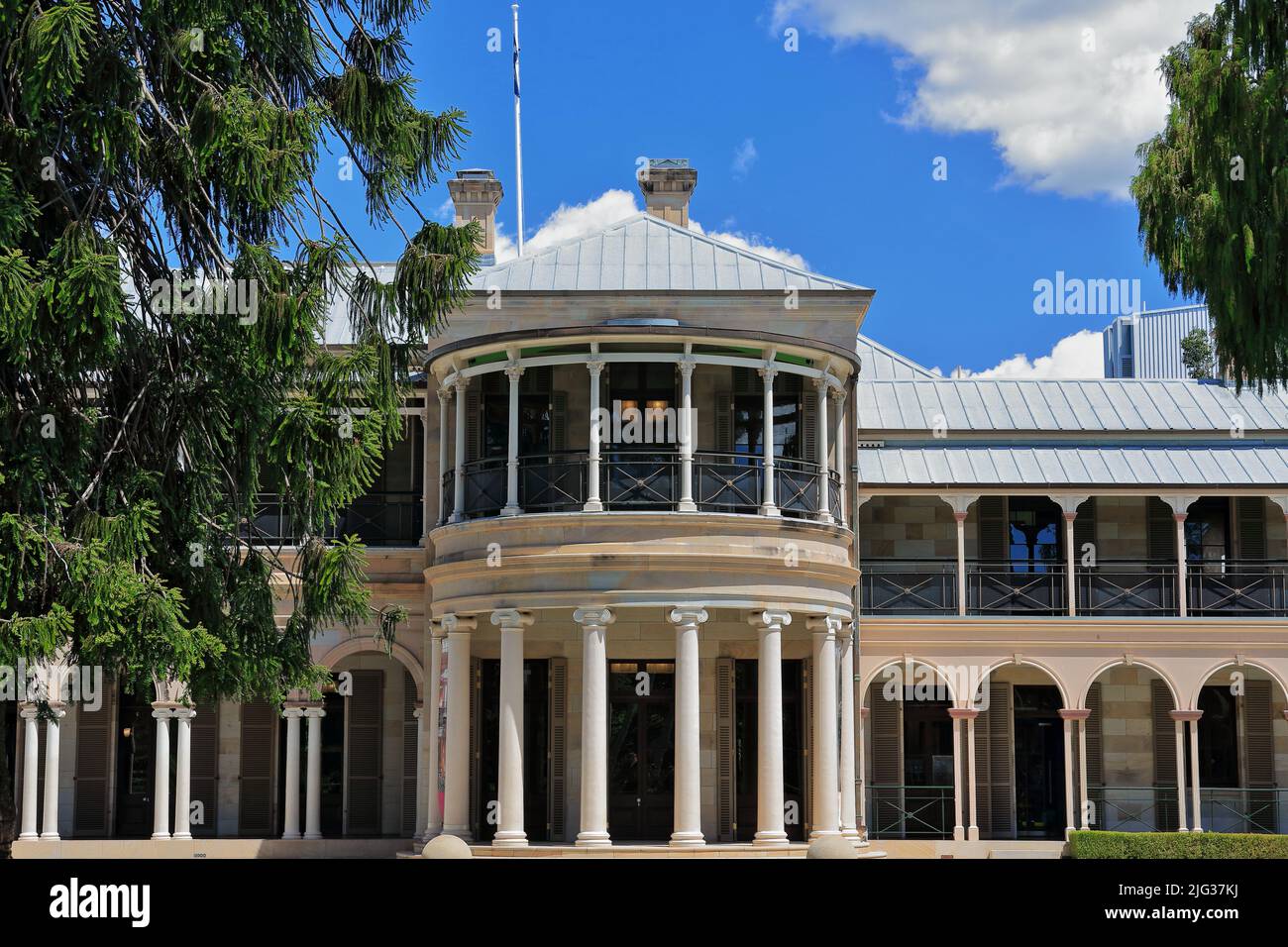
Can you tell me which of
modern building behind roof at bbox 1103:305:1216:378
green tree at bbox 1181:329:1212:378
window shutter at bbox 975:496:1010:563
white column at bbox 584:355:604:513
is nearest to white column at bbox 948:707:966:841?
window shutter at bbox 975:496:1010:563

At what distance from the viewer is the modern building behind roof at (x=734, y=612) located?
25641 mm

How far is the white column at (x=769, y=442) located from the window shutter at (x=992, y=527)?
8275 millimetres

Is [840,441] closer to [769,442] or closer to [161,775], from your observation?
[769,442]

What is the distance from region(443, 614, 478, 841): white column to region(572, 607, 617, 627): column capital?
2.12 meters

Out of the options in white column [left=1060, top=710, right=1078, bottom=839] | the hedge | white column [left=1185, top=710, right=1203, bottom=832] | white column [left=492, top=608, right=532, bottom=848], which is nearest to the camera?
white column [left=492, top=608, right=532, bottom=848]

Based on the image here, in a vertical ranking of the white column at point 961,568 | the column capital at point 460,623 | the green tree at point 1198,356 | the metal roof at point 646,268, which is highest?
the green tree at point 1198,356

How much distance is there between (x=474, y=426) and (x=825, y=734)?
7.75 metres

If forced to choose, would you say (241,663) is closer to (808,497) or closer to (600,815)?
(600,815)

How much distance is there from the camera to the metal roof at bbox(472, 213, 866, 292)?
28109 mm

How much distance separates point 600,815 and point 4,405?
12.5 meters

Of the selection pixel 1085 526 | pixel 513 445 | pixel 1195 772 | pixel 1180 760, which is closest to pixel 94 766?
pixel 513 445

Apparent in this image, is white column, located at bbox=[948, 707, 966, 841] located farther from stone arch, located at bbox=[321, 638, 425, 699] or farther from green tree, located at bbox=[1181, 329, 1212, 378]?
green tree, located at bbox=[1181, 329, 1212, 378]

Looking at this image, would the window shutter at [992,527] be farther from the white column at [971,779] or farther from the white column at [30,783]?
the white column at [30,783]

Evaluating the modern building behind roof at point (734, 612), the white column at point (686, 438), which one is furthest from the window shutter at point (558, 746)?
the white column at point (686, 438)
